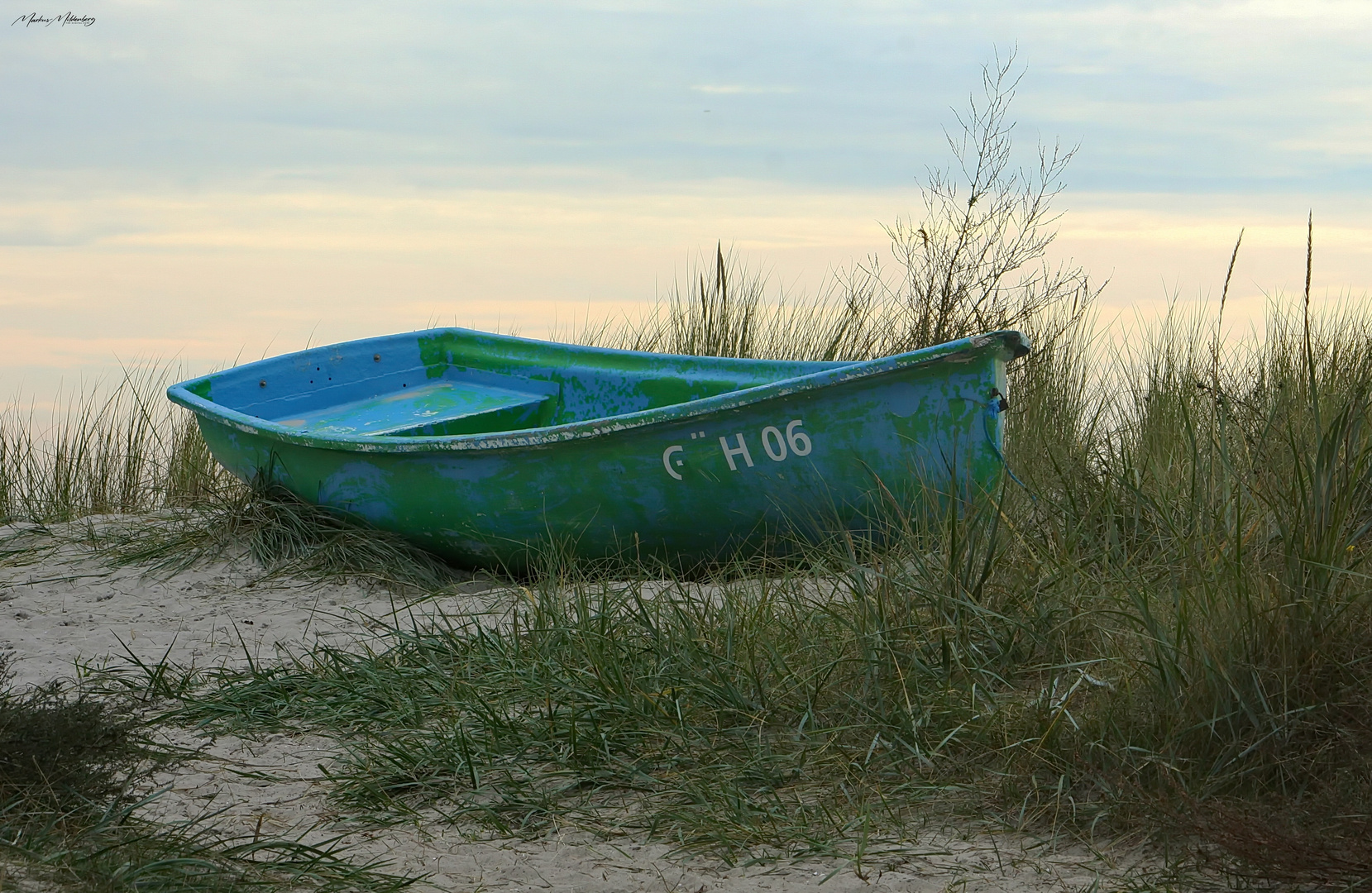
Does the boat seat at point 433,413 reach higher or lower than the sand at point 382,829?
higher

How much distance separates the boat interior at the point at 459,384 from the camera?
6566mm

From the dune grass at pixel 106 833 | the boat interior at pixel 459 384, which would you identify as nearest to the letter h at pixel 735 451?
the boat interior at pixel 459 384

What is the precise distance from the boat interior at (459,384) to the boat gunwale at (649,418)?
102 centimetres

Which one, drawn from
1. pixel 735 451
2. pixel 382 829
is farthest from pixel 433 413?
pixel 382 829

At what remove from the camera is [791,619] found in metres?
3.36

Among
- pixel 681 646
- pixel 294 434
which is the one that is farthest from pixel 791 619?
pixel 294 434

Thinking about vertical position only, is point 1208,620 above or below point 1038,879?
above

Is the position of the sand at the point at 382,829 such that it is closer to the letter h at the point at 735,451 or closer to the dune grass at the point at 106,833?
the dune grass at the point at 106,833

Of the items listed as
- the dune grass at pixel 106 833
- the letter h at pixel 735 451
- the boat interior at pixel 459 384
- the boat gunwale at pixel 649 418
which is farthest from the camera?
the boat interior at pixel 459 384

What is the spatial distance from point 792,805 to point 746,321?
573cm

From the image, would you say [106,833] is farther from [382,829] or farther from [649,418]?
[649,418]

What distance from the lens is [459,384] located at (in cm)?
778

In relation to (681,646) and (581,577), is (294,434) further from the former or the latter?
(681,646)

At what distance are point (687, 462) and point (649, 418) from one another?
22 cm
